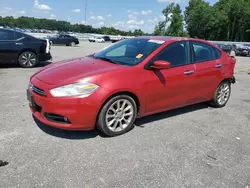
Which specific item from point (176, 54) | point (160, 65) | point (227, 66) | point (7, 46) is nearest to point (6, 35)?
point (7, 46)

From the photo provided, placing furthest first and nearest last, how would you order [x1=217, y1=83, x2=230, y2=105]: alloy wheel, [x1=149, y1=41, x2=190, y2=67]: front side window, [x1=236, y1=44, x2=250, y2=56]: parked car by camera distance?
[x1=236, y1=44, x2=250, y2=56]: parked car, [x1=217, y1=83, x2=230, y2=105]: alloy wheel, [x1=149, y1=41, x2=190, y2=67]: front side window

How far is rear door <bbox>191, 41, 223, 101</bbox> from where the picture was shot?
16.7ft

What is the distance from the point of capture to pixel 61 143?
3684 millimetres

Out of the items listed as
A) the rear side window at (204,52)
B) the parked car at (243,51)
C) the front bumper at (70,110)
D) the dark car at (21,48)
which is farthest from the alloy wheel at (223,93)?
the parked car at (243,51)

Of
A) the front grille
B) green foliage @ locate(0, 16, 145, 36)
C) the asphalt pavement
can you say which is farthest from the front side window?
green foliage @ locate(0, 16, 145, 36)

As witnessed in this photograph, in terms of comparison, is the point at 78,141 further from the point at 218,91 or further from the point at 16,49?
the point at 16,49

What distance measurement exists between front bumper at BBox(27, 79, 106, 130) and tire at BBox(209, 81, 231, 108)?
3.08 m

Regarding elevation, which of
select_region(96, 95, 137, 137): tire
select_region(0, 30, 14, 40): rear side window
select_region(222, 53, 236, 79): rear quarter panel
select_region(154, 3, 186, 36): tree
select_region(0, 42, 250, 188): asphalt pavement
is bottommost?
select_region(0, 42, 250, 188): asphalt pavement

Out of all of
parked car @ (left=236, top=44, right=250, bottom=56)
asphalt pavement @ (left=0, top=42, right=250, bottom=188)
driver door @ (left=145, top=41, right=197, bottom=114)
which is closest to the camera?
asphalt pavement @ (left=0, top=42, right=250, bottom=188)

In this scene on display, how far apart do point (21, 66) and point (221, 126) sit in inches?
313

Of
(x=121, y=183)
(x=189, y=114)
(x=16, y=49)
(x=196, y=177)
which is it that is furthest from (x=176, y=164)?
(x=16, y=49)

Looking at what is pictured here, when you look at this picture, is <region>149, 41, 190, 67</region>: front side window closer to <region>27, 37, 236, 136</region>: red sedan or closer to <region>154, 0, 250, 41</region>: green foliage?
<region>27, 37, 236, 136</region>: red sedan

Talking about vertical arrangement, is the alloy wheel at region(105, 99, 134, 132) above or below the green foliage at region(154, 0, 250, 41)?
below

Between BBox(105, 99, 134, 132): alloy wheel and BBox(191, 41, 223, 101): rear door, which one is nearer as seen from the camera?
BBox(105, 99, 134, 132): alloy wheel
